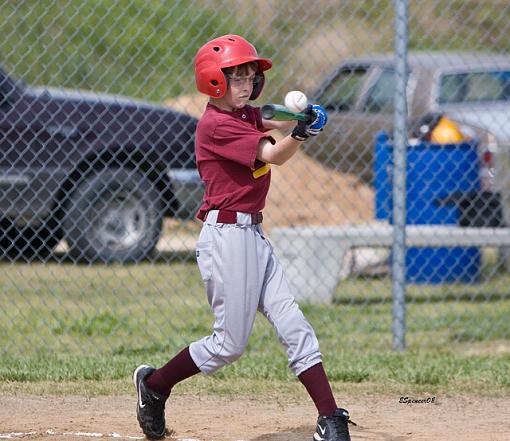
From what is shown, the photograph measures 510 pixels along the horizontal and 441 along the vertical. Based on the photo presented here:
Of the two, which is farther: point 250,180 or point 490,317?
point 490,317

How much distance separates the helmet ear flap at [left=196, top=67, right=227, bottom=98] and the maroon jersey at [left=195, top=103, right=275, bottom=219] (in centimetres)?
9

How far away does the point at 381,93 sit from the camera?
1196 cm

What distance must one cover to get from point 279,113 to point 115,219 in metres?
4.62

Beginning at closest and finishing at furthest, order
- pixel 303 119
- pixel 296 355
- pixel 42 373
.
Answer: pixel 303 119, pixel 296 355, pixel 42 373

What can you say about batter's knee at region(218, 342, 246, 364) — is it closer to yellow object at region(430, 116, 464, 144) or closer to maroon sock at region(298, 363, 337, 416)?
maroon sock at region(298, 363, 337, 416)

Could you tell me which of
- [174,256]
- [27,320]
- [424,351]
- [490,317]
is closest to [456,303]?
[490,317]

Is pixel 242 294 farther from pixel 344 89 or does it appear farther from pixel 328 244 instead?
pixel 344 89

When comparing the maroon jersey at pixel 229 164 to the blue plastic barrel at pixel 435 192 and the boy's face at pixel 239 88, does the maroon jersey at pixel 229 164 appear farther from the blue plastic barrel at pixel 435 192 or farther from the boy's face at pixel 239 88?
the blue plastic barrel at pixel 435 192

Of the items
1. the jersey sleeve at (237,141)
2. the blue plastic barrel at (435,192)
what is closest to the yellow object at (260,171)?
the jersey sleeve at (237,141)

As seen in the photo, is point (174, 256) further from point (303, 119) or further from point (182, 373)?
point (303, 119)

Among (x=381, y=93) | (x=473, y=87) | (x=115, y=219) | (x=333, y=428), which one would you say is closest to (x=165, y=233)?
(x=115, y=219)

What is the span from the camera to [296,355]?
418cm

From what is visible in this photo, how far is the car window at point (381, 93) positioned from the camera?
38.9ft

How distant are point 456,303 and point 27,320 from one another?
3283 millimetres
